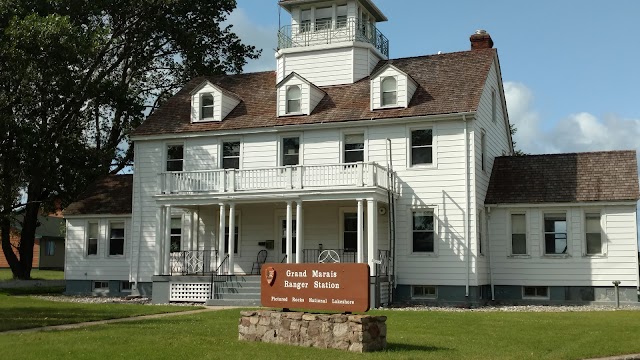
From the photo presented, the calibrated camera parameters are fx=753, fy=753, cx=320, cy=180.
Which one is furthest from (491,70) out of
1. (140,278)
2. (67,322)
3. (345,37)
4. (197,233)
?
(67,322)

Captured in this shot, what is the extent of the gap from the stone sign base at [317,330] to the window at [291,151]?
1362 centimetres

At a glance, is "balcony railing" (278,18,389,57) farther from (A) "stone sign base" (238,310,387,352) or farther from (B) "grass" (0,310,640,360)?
(A) "stone sign base" (238,310,387,352)

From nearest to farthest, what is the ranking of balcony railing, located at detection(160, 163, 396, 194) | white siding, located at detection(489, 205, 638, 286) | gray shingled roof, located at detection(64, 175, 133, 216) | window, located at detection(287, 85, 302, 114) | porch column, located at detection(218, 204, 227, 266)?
1. balcony railing, located at detection(160, 163, 396, 194)
2. white siding, located at detection(489, 205, 638, 286)
3. porch column, located at detection(218, 204, 227, 266)
4. window, located at detection(287, 85, 302, 114)
5. gray shingled roof, located at detection(64, 175, 133, 216)

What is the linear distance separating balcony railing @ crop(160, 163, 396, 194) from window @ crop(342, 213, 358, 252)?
2.11 metres

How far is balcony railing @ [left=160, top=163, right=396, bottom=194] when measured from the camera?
2497cm

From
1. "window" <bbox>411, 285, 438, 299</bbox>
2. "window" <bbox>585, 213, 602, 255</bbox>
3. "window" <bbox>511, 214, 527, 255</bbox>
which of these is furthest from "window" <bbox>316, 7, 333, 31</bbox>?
"window" <bbox>585, 213, 602, 255</bbox>

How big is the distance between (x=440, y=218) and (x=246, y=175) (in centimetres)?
695

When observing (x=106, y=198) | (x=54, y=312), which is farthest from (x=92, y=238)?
(x=54, y=312)

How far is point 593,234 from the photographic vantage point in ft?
84.2

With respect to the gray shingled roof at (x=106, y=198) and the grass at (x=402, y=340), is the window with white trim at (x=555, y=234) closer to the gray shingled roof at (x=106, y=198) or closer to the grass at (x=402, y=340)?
the grass at (x=402, y=340)

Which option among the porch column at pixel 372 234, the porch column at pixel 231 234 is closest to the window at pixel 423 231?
the porch column at pixel 372 234

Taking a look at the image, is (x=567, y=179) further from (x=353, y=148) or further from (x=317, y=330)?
(x=317, y=330)

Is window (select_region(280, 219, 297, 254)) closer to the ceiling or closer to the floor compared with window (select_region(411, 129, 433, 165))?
closer to the floor

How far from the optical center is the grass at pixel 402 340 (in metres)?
13.0
